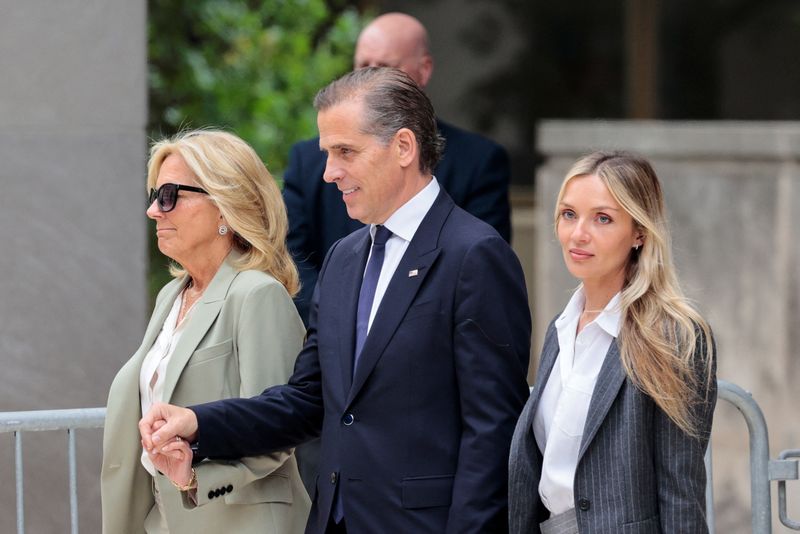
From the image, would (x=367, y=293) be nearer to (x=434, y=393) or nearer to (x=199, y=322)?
(x=434, y=393)

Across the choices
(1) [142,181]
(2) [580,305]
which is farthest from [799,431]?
(2) [580,305]

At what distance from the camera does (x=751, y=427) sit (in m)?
4.39

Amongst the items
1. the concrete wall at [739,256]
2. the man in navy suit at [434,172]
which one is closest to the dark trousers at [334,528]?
the man in navy suit at [434,172]

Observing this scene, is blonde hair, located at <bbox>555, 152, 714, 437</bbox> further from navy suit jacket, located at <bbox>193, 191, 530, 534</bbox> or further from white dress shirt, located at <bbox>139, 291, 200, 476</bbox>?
white dress shirt, located at <bbox>139, 291, 200, 476</bbox>

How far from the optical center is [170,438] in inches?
134

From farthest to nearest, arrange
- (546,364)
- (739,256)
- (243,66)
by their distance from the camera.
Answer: (243,66)
(739,256)
(546,364)

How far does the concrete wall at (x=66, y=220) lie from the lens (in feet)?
18.5

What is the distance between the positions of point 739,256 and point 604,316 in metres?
4.76

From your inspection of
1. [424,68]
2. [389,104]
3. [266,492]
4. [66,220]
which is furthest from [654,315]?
[66,220]

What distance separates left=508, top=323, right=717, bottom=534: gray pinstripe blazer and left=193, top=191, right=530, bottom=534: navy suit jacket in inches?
9.6

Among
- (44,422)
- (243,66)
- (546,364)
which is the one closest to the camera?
(546,364)

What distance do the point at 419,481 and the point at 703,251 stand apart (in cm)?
494

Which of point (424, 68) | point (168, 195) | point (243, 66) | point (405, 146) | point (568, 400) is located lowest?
point (568, 400)

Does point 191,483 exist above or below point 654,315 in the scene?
below
